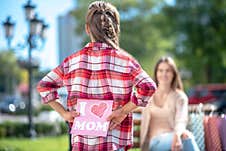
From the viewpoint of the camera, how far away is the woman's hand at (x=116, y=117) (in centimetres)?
265

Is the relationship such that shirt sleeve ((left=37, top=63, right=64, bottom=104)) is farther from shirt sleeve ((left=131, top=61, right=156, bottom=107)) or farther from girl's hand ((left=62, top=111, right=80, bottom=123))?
shirt sleeve ((left=131, top=61, right=156, bottom=107))

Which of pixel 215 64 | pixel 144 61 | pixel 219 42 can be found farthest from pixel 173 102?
pixel 144 61

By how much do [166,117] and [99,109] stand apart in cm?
194

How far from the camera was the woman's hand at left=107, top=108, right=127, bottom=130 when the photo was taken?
2650 millimetres

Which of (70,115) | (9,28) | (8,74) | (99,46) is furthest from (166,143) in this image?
(8,74)

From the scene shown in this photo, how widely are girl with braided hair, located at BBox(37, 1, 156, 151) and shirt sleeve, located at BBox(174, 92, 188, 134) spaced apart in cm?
163

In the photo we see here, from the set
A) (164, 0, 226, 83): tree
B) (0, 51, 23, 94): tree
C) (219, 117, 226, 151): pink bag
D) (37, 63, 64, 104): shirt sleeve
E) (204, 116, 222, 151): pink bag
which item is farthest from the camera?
(0, 51, 23, 94): tree

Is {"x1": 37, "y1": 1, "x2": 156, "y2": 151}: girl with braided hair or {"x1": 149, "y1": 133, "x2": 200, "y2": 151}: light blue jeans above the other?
{"x1": 37, "y1": 1, "x2": 156, "y2": 151}: girl with braided hair

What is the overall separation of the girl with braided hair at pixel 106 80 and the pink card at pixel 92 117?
2 cm

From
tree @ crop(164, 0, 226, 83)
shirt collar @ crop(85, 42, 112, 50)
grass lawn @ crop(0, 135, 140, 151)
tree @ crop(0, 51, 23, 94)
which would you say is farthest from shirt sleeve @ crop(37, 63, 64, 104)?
tree @ crop(0, 51, 23, 94)

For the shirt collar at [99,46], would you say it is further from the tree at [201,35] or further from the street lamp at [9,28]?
the tree at [201,35]

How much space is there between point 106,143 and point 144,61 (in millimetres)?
38281

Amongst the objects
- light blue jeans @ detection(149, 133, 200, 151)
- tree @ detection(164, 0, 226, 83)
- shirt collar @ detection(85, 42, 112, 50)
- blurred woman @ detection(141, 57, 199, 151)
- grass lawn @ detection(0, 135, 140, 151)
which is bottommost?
grass lawn @ detection(0, 135, 140, 151)

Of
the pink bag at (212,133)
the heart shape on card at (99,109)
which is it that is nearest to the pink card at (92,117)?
the heart shape on card at (99,109)
